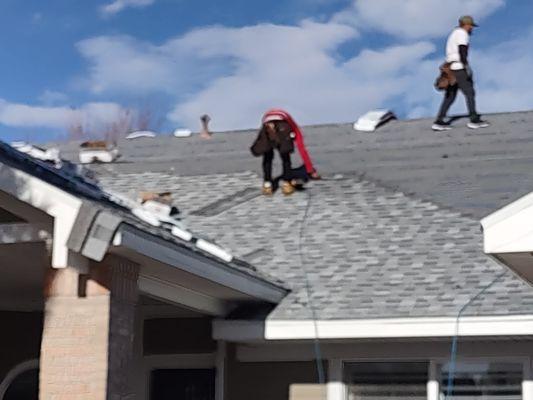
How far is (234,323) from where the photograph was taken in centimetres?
960

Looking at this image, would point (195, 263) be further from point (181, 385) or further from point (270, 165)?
point (270, 165)

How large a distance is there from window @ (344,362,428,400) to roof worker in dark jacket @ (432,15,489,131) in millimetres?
5002

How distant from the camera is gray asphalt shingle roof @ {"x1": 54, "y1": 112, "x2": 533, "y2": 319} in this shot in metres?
9.63

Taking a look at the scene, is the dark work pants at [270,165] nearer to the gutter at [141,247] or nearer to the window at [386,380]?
the window at [386,380]

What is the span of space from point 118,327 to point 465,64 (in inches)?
321

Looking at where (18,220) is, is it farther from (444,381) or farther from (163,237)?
(444,381)


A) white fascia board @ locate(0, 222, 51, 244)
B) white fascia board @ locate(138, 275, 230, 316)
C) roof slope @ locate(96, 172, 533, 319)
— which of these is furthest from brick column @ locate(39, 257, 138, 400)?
roof slope @ locate(96, 172, 533, 319)

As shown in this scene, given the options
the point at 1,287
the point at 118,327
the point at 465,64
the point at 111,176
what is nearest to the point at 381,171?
the point at 465,64

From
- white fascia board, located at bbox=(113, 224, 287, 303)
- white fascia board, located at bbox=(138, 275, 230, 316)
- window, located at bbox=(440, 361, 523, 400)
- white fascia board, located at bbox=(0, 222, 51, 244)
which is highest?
white fascia board, located at bbox=(0, 222, 51, 244)

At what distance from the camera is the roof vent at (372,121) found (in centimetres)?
1461

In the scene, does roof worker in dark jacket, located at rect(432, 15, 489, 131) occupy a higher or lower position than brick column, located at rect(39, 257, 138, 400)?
higher

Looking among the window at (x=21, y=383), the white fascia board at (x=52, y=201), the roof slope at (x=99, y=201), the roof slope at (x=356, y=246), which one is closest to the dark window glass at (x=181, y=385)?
the roof slope at (x=356, y=246)

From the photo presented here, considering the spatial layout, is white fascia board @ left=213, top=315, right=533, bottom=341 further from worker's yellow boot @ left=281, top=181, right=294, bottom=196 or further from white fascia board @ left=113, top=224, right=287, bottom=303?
worker's yellow boot @ left=281, top=181, right=294, bottom=196

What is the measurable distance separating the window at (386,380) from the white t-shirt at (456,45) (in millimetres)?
5819
